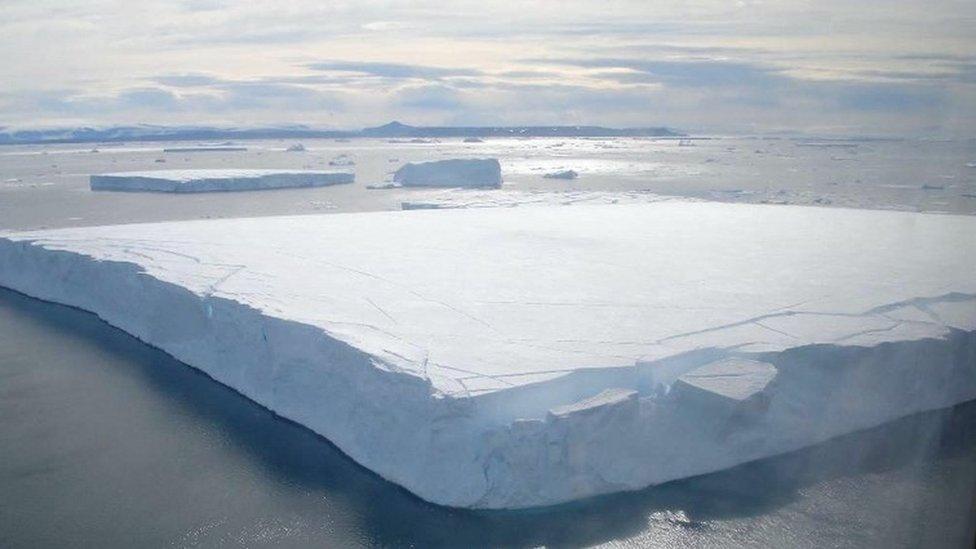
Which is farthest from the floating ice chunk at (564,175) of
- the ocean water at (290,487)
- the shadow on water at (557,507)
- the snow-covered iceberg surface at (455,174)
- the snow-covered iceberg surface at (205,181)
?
the shadow on water at (557,507)

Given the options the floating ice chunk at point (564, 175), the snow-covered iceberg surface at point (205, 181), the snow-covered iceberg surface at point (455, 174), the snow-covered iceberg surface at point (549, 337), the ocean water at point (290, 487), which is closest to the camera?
the ocean water at point (290, 487)

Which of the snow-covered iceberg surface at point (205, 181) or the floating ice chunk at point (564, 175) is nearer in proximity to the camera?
the snow-covered iceberg surface at point (205, 181)

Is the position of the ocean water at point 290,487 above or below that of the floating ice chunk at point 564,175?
below

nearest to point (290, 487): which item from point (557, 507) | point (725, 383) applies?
point (557, 507)

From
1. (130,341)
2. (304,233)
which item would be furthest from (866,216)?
(130,341)

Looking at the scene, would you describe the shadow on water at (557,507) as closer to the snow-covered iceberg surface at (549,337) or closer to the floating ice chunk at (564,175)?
the snow-covered iceberg surface at (549,337)

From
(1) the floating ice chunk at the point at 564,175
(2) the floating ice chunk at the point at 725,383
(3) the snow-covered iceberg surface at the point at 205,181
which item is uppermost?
(3) the snow-covered iceberg surface at the point at 205,181

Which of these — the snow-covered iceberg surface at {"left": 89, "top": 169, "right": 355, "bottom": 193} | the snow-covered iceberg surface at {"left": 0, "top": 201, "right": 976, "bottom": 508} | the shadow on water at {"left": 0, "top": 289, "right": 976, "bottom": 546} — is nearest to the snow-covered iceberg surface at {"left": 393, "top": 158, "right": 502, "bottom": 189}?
the snow-covered iceberg surface at {"left": 89, "top": 169, "right": 355, "bottom": 193}
